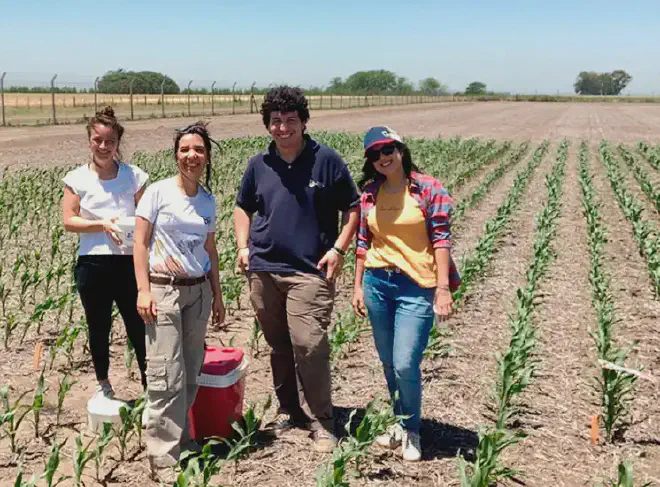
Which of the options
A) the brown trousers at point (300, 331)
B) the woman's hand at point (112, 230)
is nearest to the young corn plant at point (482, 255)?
the brown trousers at point (300, 331)

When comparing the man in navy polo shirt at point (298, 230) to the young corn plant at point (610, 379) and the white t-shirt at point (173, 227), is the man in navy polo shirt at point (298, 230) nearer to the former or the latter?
the white t-shirt at point (173, 227)

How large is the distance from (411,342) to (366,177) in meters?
0.85

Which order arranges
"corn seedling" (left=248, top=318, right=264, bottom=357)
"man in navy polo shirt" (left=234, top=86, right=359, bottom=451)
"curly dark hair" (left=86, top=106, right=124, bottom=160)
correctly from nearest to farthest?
1. "man in navy polo shirt" (left=234, top=86, right=359, bottom=451)
2. "curly dark hair" (left=86, top=106, right=124, bottom=160)
3. "corn seedling" (left=248, top=318, right=264, bottom=357)

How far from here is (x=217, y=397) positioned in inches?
146

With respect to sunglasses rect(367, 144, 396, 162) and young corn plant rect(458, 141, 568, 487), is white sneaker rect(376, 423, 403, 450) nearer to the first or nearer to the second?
young corn plant rect(458, 141, 568, 487)

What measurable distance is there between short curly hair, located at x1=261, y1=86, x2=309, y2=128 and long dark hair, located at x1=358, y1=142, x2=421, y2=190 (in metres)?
0.40

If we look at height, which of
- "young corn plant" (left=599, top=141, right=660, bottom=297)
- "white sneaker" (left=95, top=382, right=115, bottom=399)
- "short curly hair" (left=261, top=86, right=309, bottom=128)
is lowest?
"white sneaker" (left=95, top=382, right=115, bottom=399)

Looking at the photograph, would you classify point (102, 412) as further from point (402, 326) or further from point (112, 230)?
point (402, 326)

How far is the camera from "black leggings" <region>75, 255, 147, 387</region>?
369 centimetres

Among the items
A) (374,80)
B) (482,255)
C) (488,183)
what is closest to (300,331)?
(482,255)

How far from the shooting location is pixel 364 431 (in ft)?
11.1

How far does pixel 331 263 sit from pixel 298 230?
23 cm

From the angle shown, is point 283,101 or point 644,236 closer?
point 283,101

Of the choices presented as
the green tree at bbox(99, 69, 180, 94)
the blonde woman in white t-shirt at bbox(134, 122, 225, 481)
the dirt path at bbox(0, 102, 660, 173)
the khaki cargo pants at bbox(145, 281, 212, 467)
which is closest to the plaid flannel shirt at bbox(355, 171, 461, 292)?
the blonde woman in white t-shirt at bbox(134, 122, 225, 481)
